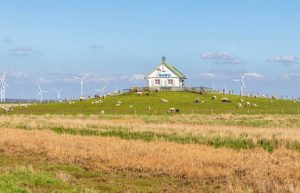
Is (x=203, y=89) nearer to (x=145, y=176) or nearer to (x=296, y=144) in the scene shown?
(x=296, y=144)

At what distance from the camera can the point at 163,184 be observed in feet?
68.8

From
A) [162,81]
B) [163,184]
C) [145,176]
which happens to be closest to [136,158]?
[145,176]

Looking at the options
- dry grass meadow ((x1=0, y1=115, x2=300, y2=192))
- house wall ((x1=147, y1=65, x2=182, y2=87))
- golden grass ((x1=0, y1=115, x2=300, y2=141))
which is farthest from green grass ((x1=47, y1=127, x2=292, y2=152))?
house wall ((x1=147, y1=65, x2=182, y2=87))

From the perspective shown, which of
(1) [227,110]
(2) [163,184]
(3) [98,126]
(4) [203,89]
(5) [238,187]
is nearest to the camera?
(5) [238,187]

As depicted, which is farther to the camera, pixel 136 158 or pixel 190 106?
pixel 190 106

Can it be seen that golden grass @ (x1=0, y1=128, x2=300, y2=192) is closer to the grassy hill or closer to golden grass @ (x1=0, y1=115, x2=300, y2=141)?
golden grass @ (x1=0, y1=115, x2=300, y2=141)

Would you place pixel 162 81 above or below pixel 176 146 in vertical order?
above

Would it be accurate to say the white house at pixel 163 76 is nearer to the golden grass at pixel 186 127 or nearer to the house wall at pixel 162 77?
the house wall at pixel 162 77

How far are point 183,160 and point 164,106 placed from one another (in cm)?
6983

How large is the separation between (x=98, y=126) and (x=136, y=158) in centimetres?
2594

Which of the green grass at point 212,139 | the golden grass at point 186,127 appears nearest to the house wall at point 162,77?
the golden grass at point 186,127

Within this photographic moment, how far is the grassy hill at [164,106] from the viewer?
3499 inches

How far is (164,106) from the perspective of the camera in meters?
96.1

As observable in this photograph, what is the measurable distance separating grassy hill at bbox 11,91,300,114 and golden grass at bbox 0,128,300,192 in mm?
52975
